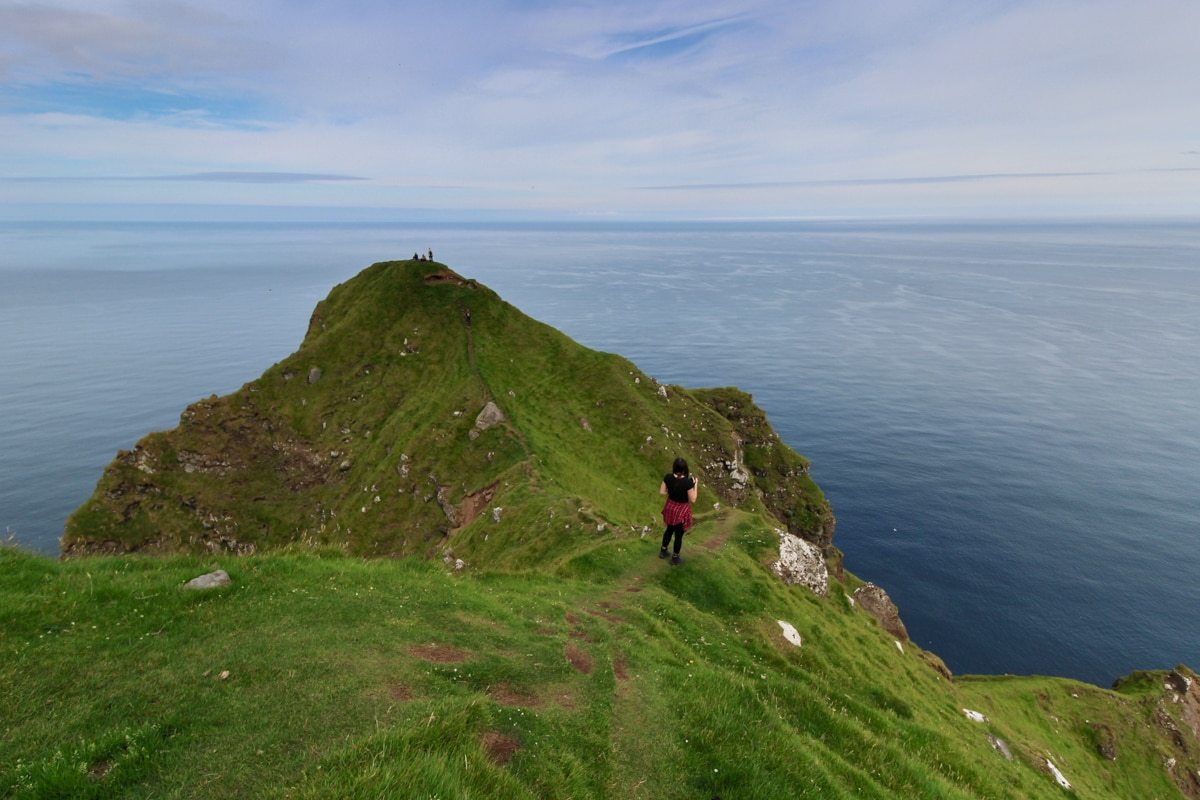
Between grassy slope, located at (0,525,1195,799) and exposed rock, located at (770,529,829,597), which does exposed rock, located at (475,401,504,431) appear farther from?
grassy slope, located at (0,525,1195,799)

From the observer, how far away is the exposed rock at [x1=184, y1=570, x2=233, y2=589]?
17.2m

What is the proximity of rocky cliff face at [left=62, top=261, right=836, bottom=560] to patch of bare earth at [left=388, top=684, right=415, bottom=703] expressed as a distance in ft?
111

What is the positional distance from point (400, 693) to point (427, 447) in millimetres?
54460

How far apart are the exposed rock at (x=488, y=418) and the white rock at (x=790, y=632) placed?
44057 millimetres

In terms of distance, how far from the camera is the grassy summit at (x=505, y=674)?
10.6 meters

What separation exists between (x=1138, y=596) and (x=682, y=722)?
10152cm

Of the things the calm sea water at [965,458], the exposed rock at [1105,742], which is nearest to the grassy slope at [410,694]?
the exposed rock at [1105,742]

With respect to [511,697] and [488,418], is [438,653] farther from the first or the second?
[488,418]

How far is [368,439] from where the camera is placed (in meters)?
72.8

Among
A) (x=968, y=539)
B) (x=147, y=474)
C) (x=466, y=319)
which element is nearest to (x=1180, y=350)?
(x=968, y=539)

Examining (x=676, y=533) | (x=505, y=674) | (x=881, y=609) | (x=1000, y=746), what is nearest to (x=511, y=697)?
(x=505, y=674)

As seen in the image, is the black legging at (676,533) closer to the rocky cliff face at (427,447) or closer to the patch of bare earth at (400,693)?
the patch of bare earth at (400,693)

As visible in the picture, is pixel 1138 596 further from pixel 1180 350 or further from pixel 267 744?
pixel 1180 350

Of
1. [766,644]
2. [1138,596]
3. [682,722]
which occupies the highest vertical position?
[682,722]
